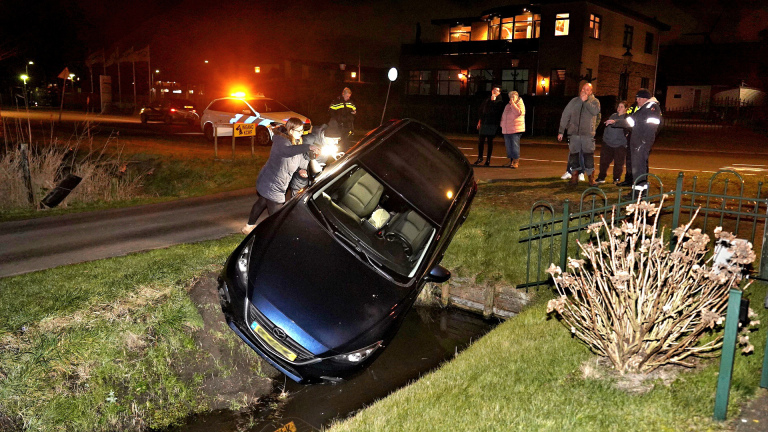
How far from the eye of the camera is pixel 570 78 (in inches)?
1399

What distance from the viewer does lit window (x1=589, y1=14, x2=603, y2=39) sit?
35.6 m

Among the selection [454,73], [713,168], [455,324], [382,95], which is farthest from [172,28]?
[455,324]

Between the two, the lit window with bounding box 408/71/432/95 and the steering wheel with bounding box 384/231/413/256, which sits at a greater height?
the lit window with bounding box 408/71/432/95

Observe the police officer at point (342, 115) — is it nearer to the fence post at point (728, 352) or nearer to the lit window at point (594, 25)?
the fence post at point (728, 352)

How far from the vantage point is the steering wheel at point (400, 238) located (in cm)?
583

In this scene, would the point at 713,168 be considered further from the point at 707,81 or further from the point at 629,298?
the point at 707,81

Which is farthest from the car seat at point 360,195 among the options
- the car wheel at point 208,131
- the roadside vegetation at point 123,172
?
the car wheel at point 208,131

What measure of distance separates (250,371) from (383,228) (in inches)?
77.6

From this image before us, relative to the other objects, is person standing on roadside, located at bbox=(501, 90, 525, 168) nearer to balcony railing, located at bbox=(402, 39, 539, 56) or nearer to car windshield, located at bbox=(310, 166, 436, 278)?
car windshield, located at bbox=(310, 166, 436, 278)


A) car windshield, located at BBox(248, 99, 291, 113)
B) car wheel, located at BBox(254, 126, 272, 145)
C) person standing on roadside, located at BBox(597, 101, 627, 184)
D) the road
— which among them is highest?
car windshield, located at BBox(248, 99, 291, 113)

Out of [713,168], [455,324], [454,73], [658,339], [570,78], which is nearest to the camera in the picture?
[658,339]

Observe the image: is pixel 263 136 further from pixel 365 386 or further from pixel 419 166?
pixel 365 386

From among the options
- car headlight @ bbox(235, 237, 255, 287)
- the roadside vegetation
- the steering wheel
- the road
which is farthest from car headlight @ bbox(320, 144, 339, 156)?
the roadside vegetation

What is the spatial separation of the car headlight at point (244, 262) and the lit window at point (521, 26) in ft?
120
